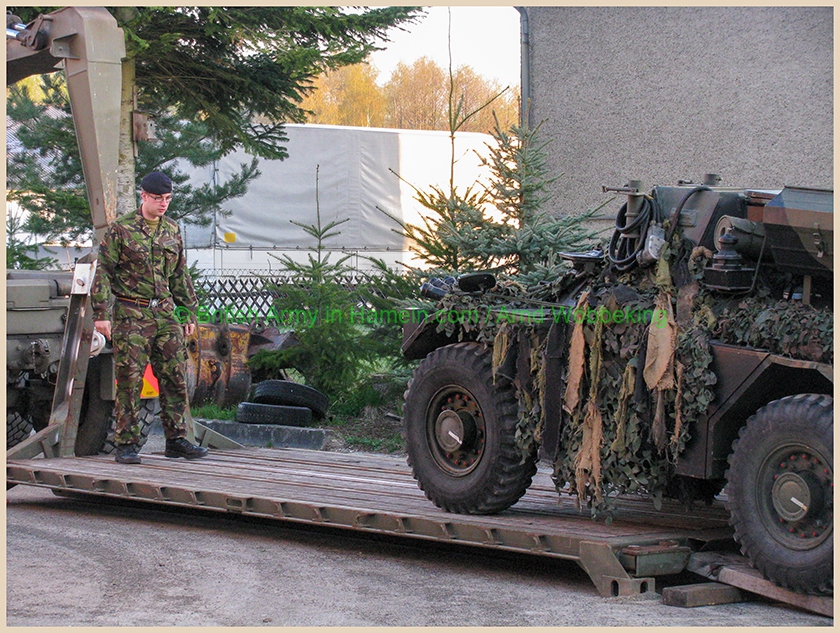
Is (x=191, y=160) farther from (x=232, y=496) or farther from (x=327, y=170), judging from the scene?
(x=232, y=496)

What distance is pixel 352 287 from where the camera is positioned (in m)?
11.7

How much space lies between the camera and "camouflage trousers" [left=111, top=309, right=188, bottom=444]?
8.00m

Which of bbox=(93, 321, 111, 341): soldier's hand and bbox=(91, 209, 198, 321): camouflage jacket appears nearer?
bbox=(93, 321, 111, 341): soldier's hand

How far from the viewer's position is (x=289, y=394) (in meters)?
10.7

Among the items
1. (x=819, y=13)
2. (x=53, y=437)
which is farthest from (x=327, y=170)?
(x=53, y=437)

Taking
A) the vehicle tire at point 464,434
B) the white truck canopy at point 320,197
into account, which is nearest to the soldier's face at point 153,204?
the vehicle tire at point 464,434

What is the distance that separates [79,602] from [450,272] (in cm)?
547

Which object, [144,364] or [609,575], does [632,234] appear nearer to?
[609,575]

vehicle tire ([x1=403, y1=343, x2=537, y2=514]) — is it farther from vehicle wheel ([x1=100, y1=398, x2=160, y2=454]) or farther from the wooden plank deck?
vehicle wheel ([x1=100, y1=398, x2=160, y2=454])

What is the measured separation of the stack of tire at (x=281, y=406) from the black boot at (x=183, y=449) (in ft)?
6.73

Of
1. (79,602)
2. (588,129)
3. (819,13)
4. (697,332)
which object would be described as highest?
(819,13)

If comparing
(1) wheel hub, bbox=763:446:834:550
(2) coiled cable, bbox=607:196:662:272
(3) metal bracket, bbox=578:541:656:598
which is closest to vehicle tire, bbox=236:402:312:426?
(2) coiled cable, bbox=607:196:662:272

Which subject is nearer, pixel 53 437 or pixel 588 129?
pixel 53 437

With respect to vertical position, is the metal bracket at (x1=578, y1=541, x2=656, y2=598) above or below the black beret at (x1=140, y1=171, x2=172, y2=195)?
below
